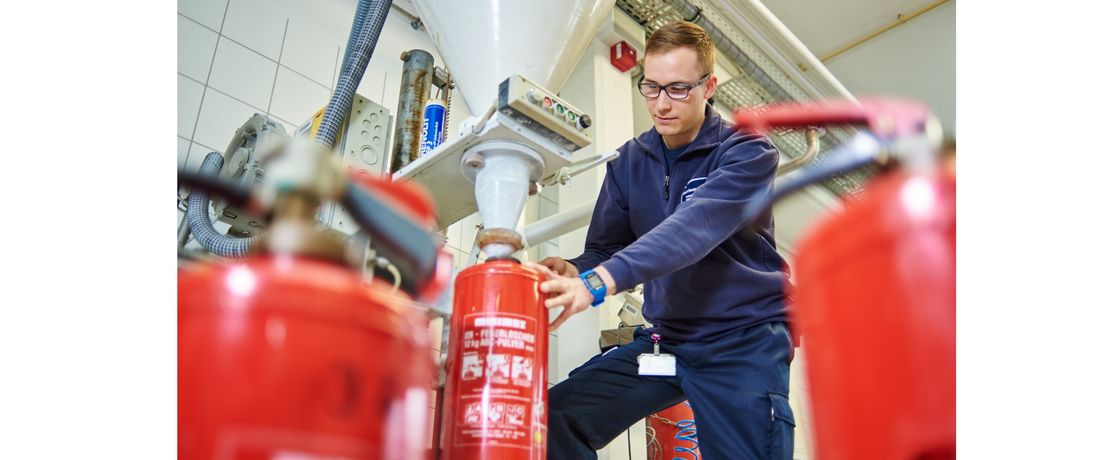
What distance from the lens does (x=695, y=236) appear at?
1.19 meters

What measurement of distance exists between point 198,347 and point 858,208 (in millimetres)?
262

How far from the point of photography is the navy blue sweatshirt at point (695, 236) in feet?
3.87

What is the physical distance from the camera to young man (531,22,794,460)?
1.25 meters

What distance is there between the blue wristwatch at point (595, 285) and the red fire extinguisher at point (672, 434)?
1510 millimetres

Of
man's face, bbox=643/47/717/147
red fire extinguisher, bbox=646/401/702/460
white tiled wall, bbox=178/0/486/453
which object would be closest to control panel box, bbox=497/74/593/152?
man's face, bbox=643/47/717/147

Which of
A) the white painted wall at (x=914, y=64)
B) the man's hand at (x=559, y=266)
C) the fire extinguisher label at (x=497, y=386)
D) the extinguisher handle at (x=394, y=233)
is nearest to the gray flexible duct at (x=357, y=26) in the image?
the man's hand at (x=559, y=266)

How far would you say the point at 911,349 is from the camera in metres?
0.25

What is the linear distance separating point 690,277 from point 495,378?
73cm

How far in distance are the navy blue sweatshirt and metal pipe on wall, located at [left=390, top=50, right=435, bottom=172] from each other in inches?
17.4

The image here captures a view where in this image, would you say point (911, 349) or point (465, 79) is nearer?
point (911, 349)

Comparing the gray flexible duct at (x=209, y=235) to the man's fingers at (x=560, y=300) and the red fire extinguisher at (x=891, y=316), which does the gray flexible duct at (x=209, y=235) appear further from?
the red fire extinguisher at (x=891, y=316)

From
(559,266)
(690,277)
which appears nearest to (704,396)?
(690,277)
